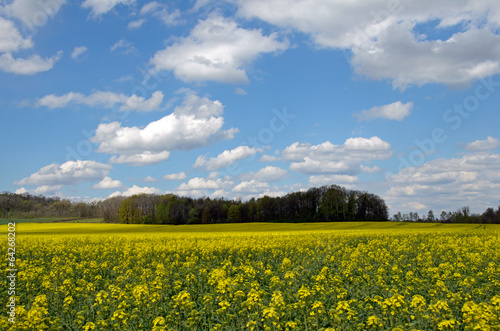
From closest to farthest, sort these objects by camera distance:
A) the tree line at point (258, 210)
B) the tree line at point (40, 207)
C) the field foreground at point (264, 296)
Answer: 1. the field foreground at point (264, 296)
2. the tree line at point (258, 210)
3. the tree line at point (40, 207)

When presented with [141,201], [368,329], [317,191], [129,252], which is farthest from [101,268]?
[141,201]

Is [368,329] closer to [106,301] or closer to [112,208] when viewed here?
[106,301]

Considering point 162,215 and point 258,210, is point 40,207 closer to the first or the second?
point 162,215

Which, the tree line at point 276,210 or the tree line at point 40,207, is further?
the tree line at point 40,207

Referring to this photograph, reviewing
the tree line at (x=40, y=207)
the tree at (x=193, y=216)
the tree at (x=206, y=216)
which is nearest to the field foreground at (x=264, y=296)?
the tree at (x=206, y=216)

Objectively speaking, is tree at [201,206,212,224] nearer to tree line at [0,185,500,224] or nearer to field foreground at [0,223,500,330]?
tree line at [0,185,500,224]

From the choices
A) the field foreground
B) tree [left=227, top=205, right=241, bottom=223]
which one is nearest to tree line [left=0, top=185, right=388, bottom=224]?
tree [left=227, top=205, right=241, bottom=223]

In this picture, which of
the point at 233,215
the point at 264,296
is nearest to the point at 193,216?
the point at 233,215

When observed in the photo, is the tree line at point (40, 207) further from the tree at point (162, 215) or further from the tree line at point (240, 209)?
the tree at point (162, 215)

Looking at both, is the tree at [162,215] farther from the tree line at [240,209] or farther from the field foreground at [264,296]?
the field foreground at [264,296]

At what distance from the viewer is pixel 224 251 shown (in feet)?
66.8

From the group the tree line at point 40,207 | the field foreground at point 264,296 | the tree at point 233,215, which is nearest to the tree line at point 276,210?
the tree at point 233,215

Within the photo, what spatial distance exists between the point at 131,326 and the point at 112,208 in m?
117

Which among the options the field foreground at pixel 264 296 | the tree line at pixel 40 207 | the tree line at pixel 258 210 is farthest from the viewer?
the tree line at pixel 40 207
